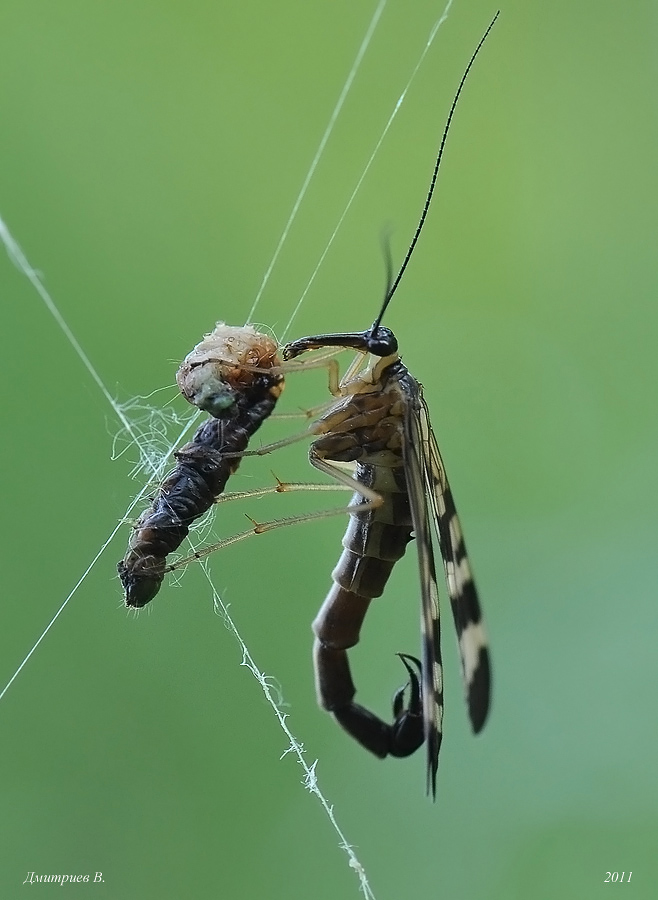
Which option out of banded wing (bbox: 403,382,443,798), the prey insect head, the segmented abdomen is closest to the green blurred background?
the segmented abdomen

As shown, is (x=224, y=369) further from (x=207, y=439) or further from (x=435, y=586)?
(x=435, y=586)

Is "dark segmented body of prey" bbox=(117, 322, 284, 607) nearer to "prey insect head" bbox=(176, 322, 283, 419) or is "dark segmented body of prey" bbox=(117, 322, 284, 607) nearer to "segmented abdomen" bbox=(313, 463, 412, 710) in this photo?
"prey insect head" bbox=(176, 322, 283, 419)

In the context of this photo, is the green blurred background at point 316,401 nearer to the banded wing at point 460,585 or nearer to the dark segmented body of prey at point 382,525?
the dark segmented body of prey at point 382,525

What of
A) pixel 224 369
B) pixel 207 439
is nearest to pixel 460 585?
pixel 207 439

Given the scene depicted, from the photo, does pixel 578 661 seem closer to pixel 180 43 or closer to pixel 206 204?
pixel 206 204

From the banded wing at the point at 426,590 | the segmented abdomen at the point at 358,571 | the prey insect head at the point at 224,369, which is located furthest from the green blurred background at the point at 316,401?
the banded wing at the point at 426,590

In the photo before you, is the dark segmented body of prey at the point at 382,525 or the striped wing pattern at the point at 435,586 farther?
the dark segmented body of prey at the point at 382,525
